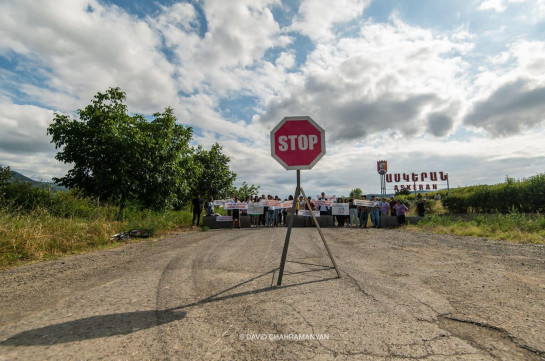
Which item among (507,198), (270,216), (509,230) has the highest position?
(507,198)

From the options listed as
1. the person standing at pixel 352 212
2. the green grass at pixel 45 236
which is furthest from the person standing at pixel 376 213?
A: the green grass at pixel 45 236

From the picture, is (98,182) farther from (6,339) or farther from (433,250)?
(433,250)

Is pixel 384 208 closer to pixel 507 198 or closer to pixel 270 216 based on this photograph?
pixel 270 216

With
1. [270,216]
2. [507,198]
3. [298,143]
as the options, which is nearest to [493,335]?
[298,143]

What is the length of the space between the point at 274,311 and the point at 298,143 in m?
Answer: 2.30

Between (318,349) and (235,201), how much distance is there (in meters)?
15.3

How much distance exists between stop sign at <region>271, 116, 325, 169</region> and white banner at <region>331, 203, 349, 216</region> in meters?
14.1

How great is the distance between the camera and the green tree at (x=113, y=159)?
13203 mm

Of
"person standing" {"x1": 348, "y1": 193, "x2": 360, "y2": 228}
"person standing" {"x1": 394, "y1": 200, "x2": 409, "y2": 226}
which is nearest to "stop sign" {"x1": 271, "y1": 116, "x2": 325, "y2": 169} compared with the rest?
"person standing" {"x1": 348, "y1": 193, "x2": 360, "y2": 228}

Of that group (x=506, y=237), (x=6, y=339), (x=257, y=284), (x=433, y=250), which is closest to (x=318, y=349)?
(x=257, y=284)

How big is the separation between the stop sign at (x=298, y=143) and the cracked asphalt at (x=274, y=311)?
71.2 inches

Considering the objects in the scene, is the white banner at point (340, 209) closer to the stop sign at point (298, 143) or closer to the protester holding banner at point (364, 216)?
the protester holding banner at point (364, 216)

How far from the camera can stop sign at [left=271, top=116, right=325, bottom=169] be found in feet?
13.5

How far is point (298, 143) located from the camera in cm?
414
